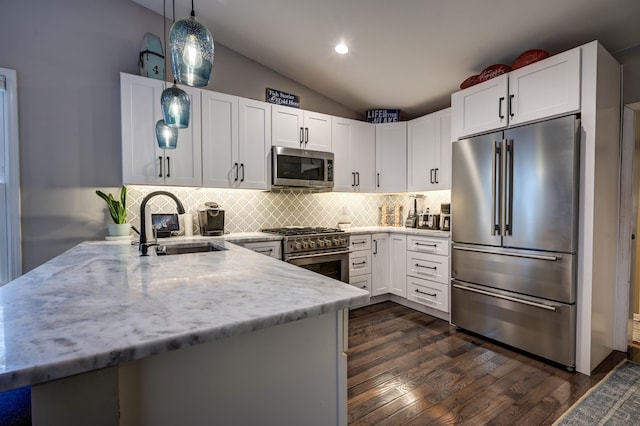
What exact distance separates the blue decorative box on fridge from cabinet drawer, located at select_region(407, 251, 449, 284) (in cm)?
314

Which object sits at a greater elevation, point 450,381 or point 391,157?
point 391,157

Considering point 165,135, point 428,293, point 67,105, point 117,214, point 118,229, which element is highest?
point 67,105

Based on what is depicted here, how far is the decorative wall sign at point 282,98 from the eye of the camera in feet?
11.5

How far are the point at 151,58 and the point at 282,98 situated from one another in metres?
1.38

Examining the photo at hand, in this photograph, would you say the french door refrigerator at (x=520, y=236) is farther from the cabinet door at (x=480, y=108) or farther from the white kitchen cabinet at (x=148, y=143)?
the white kitchen cabinet at (x=148, y=143)

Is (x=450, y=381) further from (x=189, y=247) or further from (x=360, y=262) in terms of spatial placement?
(x=189, y=247)

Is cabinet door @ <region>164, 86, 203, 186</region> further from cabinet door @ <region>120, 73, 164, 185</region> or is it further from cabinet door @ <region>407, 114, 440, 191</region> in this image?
cabinet door @ <region>407, 114, 440, 191</region>

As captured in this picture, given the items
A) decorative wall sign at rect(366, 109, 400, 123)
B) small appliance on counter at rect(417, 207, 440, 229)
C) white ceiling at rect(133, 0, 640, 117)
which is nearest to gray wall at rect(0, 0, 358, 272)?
white ceiling at rect(133, 0, 640, 117)

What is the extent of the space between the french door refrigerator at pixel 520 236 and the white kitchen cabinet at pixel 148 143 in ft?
8.32

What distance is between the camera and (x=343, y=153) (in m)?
3.71

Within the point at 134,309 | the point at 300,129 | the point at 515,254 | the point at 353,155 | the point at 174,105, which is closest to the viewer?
the point at 134,309

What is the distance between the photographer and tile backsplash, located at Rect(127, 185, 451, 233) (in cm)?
295

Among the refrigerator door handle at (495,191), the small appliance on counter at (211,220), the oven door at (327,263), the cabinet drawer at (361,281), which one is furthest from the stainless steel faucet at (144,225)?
the refrigerator door handle at (495,191)

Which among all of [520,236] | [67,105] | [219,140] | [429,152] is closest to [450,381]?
[520,236]
